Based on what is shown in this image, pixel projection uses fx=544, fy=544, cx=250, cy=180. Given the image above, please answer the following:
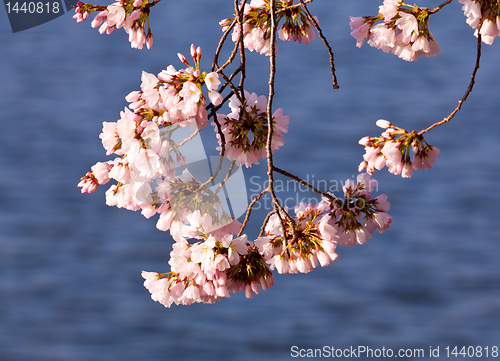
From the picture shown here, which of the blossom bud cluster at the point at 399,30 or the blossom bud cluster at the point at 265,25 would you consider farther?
the blossom bud cluster at the point at 265,25

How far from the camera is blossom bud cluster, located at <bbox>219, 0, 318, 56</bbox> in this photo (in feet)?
4.20

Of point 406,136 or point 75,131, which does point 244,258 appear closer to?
point 406,136

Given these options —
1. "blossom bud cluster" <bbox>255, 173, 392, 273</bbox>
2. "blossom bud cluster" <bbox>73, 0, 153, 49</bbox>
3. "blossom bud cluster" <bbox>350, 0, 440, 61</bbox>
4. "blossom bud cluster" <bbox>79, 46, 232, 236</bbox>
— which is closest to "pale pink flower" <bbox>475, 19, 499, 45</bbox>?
"blossom bud cluster" <bbox>350, 0, 440, 61</bbox>

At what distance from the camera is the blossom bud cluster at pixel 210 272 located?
0.99m

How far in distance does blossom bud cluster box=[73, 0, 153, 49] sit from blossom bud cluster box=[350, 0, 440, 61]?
0.47 m

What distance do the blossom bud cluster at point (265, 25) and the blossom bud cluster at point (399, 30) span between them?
0.61ft

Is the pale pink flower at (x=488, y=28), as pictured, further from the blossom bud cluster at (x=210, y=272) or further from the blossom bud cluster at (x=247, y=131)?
the blossom bud cluster at (x=210, y=272)

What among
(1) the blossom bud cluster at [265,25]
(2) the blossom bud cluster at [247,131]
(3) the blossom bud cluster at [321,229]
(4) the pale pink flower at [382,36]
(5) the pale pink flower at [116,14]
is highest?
(1) the blossom bud cluster at [265,25]

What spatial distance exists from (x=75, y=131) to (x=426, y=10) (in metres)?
2.59

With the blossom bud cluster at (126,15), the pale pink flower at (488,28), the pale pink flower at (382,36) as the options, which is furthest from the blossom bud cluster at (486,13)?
the blossom bud cluster at (126,15)

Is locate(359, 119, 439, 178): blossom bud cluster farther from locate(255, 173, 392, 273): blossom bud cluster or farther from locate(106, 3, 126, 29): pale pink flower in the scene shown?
locate(106, 3, 126, 29): pale pink flower

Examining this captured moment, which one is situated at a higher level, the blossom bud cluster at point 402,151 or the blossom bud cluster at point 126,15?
the blossom bud cluster at point 126,15

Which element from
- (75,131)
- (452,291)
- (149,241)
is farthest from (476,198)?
(75,131)

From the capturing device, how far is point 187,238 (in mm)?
1057
